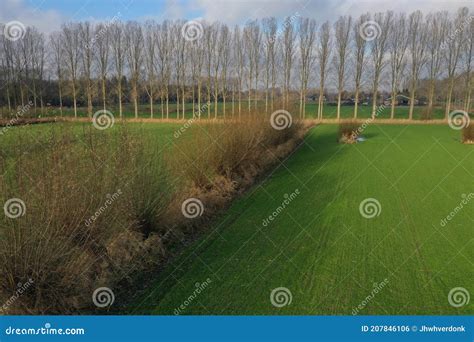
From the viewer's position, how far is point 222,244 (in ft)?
27.2

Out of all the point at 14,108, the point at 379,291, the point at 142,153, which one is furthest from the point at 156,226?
the point at 379,291

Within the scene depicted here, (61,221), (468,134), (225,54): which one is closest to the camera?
(61,221)

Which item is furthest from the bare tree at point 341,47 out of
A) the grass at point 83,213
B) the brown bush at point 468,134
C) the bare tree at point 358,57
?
the grass at point 83,213

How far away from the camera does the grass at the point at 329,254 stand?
19.3 feet

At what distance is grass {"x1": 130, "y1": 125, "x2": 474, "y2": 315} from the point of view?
5871 mm

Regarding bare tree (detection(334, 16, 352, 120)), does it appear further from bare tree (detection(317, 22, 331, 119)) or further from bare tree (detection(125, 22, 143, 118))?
bare tree (detection(125, 22, 143, 118))

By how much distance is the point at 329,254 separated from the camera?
7.80 metres

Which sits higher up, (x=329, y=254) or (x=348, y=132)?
(x=329, y=254)

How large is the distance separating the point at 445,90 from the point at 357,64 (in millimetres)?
14380

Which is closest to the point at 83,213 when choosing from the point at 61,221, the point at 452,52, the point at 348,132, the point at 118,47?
the point at 61,221

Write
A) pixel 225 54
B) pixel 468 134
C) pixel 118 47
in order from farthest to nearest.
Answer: pixel 225 54
pixel 118 47
pixel 468 134

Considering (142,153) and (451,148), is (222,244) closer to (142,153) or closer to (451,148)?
(142,153)

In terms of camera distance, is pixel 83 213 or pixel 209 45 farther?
pixel 209 45

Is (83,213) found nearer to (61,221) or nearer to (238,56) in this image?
(61,221)
